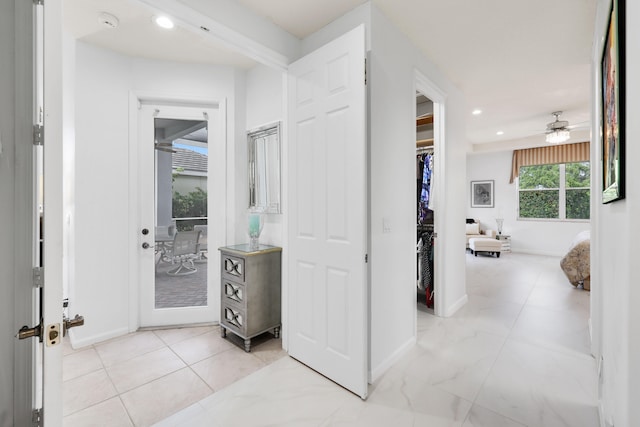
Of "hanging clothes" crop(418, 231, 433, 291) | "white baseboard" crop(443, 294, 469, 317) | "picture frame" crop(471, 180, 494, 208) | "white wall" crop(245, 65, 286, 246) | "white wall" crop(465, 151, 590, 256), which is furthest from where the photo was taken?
"picture frame" crop(471, 180, 494, 208)

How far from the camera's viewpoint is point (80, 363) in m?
2.27

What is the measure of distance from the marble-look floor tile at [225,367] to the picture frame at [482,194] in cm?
743

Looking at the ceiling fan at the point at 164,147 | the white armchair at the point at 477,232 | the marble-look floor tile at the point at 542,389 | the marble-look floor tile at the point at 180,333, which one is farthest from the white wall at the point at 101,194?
the white armchair at the point at 477,232

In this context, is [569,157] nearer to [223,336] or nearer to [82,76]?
[223,336]

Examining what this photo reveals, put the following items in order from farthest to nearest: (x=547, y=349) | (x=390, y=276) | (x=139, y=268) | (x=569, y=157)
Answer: (x=569, y=157) → (x=139, y=268) → (x=547, y=349) → (x=390, y=276)

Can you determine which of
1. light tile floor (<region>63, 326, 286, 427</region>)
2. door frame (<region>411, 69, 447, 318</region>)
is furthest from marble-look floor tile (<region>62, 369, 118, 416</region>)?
door frame (<region>411, 69, 447, 318</region>)

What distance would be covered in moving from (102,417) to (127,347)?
93cm

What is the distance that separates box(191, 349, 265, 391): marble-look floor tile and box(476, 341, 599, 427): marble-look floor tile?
1.60 m

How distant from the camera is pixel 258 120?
3.00 metres

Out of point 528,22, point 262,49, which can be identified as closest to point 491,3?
point 528,22

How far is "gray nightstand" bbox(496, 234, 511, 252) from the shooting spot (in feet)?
23.6

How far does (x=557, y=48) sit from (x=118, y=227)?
14.3ft

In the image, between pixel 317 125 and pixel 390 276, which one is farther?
pixel 390 276

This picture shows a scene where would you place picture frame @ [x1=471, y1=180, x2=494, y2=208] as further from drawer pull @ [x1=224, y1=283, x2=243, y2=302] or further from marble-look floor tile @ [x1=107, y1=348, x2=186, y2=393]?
marble-look floor tile @ [x1=107, y1=348, x2=186, y2=393]
